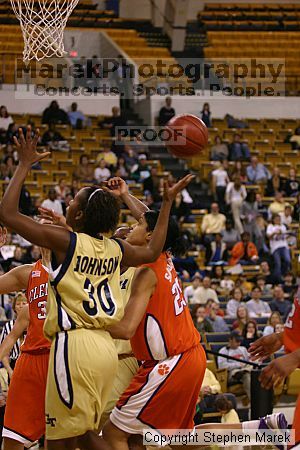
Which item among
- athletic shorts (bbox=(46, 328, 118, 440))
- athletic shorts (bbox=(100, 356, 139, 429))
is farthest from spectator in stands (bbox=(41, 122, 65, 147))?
athletic shorts (bbox=(46, 328, 118, 440))

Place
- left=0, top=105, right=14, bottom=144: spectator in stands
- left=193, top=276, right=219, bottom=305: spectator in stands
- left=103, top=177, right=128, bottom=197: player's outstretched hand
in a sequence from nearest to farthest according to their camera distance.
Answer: left=103, top=177, right=128, bottom=197: player's outstretched hand < left=193, top=276, right=219, bottom=305: spectator in stands < left=0, top=105, right=14, bottom=144: spectator in stands

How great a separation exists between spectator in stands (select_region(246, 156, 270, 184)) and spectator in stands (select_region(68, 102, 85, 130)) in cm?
371

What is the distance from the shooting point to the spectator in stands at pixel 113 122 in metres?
19.5

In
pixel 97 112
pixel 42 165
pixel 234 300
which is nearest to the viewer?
pixel 234 300

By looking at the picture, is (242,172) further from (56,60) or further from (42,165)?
(56,60)

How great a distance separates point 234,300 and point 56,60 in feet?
30.7

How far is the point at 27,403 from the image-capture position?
18.1 ft

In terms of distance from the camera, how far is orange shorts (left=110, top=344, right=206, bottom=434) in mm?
5219

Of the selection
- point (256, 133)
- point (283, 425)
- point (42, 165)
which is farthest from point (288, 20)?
point (283, 425)

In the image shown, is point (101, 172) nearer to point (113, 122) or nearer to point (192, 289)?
point (113, 122)

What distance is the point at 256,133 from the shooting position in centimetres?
2080

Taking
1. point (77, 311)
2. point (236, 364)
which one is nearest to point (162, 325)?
point (77, 311)

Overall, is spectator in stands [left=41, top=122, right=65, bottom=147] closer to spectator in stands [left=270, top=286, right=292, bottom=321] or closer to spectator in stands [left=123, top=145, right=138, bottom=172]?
spectator in stands [left=123, top=145, right=138, bottom=172]

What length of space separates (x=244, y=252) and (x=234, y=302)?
2.53 m
